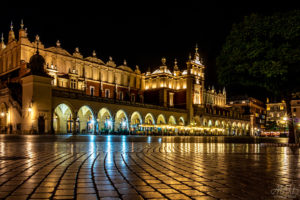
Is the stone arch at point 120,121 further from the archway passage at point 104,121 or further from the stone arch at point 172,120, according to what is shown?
the stone arch at point 172,120

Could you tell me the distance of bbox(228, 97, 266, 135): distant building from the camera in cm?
11769

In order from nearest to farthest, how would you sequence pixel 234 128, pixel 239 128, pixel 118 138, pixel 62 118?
pixel 118 138
pixel 62 118
pixel 234 128
pixel 239 128

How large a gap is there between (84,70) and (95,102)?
17598 millimetres

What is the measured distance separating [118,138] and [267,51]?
Answer: 1726 centimetres

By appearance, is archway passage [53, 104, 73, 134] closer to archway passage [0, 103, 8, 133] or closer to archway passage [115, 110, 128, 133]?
archway passage [0, 103, 8, 133]

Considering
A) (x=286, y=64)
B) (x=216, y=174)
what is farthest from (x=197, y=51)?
(x=216, y=174)

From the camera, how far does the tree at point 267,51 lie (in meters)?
16.5

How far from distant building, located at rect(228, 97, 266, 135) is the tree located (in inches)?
3962

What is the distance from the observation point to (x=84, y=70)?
206ft

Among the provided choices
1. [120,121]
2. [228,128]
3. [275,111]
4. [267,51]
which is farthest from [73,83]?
[275,111]

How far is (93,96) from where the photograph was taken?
4744 cm

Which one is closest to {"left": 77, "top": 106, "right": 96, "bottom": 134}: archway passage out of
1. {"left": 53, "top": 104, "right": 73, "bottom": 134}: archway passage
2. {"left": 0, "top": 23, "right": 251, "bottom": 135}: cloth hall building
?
{"left": 0, "top": 23, "right": 251, "bottom": 135}: cloth hall building

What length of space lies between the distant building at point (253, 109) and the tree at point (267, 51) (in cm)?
10064

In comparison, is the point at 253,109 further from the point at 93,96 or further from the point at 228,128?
the point at 93,96
